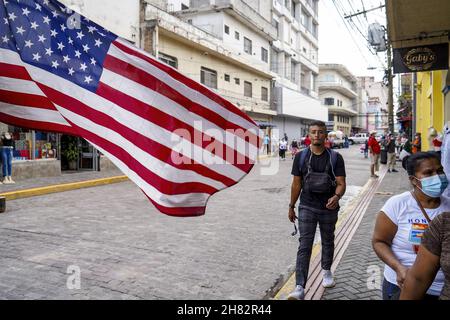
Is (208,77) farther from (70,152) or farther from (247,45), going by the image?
(70,152)

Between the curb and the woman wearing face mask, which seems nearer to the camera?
the woman wearing face mask

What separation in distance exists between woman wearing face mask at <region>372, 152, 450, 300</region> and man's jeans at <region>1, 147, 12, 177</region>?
1189 centimetres

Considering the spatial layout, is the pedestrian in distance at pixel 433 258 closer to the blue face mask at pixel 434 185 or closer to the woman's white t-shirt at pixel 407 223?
the woman's white t-shirt at pixel 407 223

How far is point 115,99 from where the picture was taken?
2740 millimetres

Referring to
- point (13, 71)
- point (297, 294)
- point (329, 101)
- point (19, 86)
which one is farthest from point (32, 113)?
point (329, 101)

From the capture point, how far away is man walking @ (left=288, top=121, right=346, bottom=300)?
13.4 ft

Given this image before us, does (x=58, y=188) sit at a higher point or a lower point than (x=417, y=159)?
lower

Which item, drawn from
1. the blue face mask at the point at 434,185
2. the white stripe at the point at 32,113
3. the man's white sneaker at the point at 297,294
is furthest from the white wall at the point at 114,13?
the blue face mask at the point at 434,185

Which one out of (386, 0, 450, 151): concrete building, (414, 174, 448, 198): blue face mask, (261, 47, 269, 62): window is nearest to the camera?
(414, 174, 448, 198): blue face mask

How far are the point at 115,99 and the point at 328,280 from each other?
299 cm

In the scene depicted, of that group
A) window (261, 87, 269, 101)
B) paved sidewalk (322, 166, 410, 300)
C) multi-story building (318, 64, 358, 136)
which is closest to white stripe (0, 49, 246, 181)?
paved sidewalk (322, 166, 410, 300)

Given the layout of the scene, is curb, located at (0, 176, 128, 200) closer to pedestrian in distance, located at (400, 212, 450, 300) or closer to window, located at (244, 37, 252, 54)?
pedestrian in distance, located at (400, 212, 450, 300)

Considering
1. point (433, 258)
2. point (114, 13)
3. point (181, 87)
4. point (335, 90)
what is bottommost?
point (433, 258)
